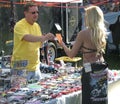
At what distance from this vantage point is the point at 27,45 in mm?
5469

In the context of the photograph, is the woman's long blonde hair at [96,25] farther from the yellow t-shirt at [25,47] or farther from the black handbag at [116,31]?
the black handbag at [116,31]

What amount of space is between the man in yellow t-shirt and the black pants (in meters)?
1.08

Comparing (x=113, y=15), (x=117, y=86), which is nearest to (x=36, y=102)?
(x=117, y=86)

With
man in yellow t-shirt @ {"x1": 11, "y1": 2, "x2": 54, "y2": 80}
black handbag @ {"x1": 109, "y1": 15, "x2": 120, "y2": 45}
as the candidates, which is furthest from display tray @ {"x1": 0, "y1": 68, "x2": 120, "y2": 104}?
black handbag @ {"x1": 109, "y1": 15, "x2": 120, "y2": 45}

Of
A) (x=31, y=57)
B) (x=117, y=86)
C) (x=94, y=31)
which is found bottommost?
(x=117, y=86)

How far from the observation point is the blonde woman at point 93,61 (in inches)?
178

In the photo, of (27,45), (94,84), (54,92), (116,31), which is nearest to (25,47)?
(27,45)

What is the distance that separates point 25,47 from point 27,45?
1.5 inches

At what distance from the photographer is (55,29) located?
39.3 feet

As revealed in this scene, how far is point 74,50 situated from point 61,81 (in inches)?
37.7

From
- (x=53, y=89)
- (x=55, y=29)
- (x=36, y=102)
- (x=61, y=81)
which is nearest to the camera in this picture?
(x=36, y=102)

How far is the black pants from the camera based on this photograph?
4.52 m

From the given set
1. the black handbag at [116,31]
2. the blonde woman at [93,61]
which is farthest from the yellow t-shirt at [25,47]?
the black handbag at [116,31]

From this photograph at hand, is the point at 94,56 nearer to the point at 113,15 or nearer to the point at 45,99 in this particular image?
the point at 45,99
